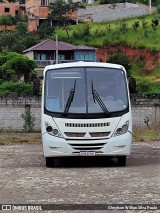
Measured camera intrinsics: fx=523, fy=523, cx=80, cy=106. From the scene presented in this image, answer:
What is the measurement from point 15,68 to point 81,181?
115 ft

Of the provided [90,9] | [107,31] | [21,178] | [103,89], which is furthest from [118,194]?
[90,9]

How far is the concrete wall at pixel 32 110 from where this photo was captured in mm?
29266

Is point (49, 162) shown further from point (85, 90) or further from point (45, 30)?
point (45, 30)

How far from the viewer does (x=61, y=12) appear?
74.9m

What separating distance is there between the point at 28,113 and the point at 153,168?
58.1 feet

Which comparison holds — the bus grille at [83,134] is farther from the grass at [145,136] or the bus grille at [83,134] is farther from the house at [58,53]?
the house at [58,53]

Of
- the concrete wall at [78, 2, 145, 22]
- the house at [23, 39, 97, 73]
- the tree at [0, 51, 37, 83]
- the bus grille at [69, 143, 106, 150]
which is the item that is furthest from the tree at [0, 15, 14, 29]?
the bus grille at [69, 143, 106, 150]

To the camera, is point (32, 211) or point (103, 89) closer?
point (32, 211)

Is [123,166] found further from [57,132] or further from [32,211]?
[32,211]

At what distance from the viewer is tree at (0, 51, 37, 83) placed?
43000 mm

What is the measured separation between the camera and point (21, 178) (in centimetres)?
1053

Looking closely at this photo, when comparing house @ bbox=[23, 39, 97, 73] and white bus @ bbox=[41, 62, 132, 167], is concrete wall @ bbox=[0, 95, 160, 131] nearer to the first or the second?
white bus @ bbox=[41, 62, 132, 167]

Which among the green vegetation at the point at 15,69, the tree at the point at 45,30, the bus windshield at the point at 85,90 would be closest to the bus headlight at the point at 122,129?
the bus windshield at the point at 85,90

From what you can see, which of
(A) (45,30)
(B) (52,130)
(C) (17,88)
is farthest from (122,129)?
(A) (45,30)
